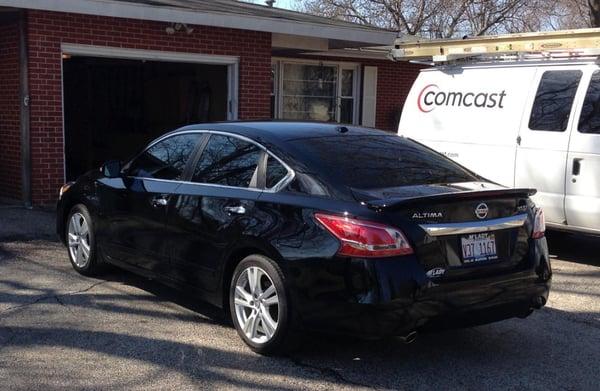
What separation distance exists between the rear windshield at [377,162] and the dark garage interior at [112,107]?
35.2 feet

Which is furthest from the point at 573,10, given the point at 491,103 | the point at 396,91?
the point at 491,103

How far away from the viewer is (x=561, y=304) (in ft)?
20.4

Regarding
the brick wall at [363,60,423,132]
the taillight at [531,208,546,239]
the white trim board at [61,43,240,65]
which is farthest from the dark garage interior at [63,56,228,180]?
the taillight at [531,208,546,239]

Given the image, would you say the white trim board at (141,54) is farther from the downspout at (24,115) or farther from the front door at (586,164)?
the front door at (586,164)

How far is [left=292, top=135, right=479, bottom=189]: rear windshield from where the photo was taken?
4.60 meters

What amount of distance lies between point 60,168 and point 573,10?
2784 centimetres

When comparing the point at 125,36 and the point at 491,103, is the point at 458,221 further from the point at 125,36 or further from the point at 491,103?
the point at 125,36

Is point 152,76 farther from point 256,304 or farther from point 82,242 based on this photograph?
point 256,304

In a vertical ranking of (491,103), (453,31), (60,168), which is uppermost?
(453,31)

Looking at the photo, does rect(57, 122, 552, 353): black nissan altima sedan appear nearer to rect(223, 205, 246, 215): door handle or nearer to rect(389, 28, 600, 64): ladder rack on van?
rect(223, 205, 246, 215): door handle

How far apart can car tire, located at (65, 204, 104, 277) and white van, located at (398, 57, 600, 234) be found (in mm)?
4477

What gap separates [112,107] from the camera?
54.6ft

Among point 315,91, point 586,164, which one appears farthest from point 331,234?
point 315,91

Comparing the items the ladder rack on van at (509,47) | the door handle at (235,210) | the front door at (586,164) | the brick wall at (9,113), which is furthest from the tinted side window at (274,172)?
the brick wall at (9,113)
